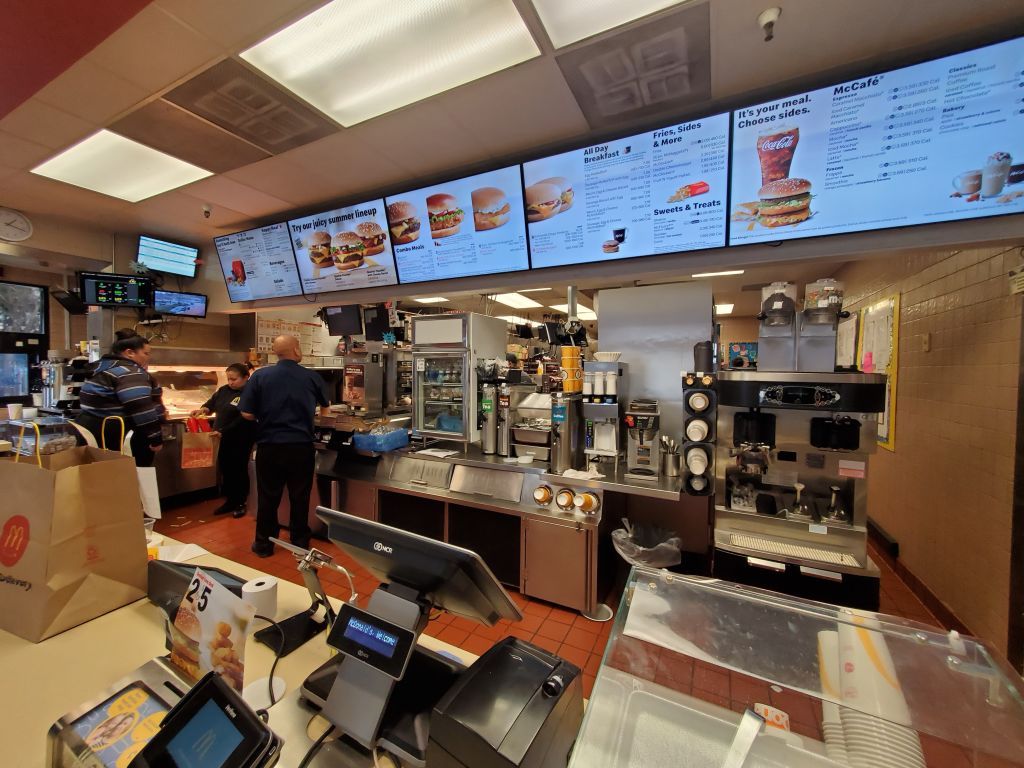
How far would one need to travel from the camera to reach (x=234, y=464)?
4.56 metres

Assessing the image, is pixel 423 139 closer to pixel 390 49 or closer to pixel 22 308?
pixel 390 49

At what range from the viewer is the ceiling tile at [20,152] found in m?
2.83

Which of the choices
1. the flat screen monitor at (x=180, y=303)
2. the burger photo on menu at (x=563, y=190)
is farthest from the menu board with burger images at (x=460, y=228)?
the flat screen monitor at (x=180, y=303)

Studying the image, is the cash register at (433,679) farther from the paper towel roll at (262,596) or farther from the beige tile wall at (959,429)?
the beige tile wall at (959,429)

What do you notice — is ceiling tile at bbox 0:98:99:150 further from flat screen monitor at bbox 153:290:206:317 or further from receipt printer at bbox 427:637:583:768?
receipt printer at bbox 427:637:583:768

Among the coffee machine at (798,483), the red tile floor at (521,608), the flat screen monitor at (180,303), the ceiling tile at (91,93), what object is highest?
the ceiling tile at (91,93)

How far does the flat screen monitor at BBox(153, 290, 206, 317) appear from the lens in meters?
4.79

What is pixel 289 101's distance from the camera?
2.39 metres

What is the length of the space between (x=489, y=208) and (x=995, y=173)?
266 cm

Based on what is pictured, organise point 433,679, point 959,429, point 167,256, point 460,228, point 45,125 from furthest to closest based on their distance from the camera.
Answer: point 167,256
point 460,228
point 45,125
point 959,429
point 433,679

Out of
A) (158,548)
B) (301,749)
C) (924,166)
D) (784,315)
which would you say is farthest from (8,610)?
(924,166)

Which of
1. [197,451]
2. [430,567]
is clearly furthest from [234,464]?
[430,567]

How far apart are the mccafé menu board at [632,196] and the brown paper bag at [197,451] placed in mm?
2657

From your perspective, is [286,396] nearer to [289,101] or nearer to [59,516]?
[289,101]
